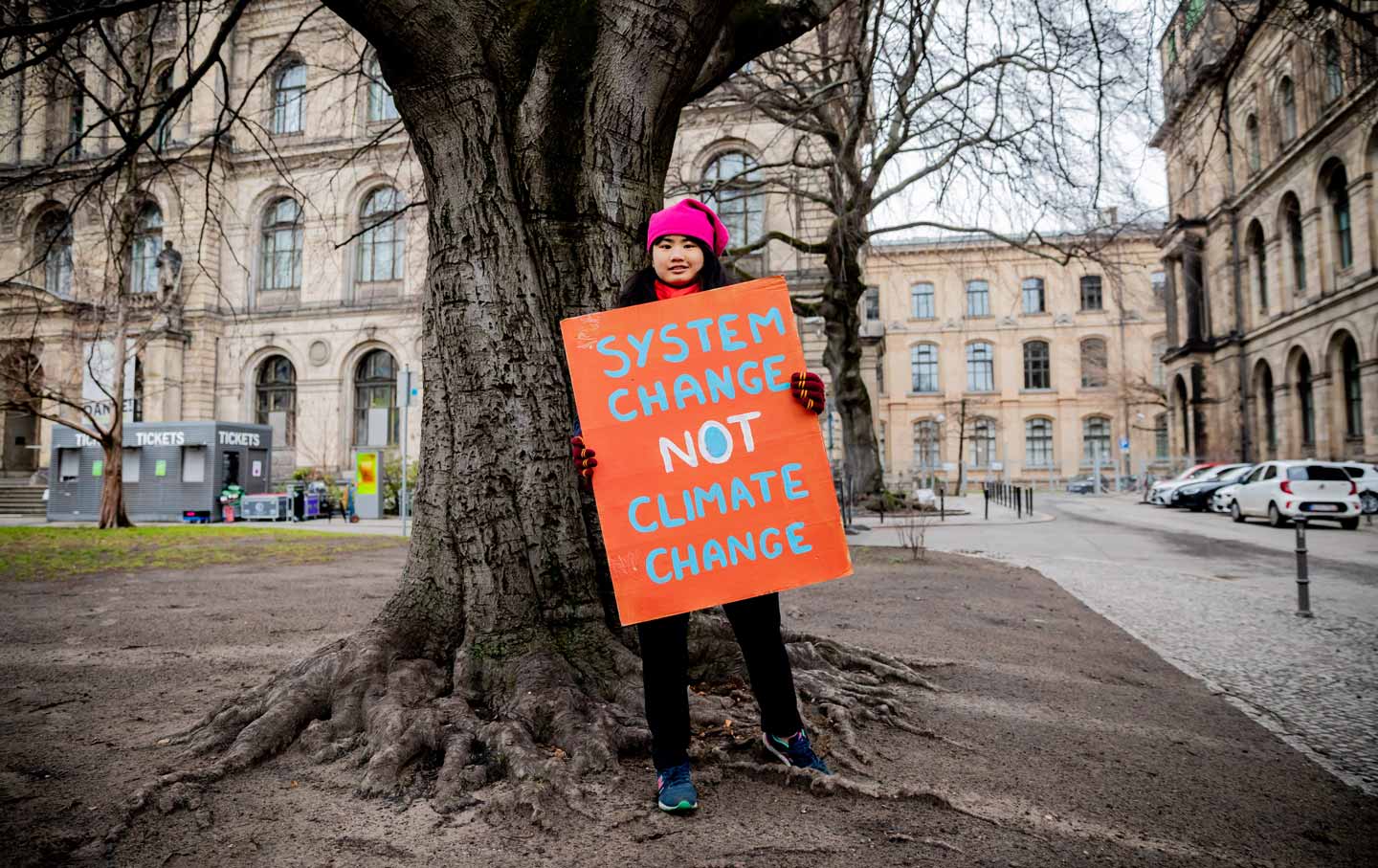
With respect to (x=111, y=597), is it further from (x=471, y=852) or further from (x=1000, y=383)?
(x=1000, y=383)

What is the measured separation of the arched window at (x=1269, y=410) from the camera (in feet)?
107

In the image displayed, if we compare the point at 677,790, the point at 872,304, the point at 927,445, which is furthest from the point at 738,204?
the point at 872,304

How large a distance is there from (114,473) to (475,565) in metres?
18.2

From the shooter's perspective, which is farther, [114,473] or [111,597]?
[114,473]

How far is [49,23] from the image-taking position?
3.89 m

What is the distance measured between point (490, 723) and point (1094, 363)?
62.4 m

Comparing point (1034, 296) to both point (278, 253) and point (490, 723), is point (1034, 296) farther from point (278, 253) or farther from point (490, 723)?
point (490, 723)

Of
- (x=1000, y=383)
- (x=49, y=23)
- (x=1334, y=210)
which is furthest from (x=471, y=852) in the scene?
(x=1000, y=383)

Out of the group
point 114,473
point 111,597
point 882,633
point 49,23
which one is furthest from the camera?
point 114,473

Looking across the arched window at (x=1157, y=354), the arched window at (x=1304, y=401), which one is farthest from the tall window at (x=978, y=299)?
the arched window at (x=1304, y=401)

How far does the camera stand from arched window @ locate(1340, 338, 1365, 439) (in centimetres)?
2667

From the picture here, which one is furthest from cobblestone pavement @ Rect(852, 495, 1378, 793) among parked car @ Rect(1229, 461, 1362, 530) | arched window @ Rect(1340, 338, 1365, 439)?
arched window @ Rect(1340, 338, 1365, 439)

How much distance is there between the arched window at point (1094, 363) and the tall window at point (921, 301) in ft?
37.3

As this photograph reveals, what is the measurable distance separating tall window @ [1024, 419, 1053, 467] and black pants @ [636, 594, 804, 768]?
2359 inches
